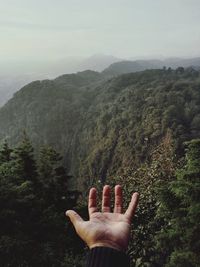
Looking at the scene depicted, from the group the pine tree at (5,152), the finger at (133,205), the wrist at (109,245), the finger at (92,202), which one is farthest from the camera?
the pine tree at (5,152)

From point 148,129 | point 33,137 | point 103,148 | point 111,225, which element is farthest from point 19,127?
point 111,225

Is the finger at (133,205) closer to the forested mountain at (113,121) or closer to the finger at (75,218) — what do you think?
the finger at (75,218)

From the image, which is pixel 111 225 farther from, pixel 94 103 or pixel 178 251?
pixel 94 103

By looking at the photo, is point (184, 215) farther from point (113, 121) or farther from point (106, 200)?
point (113, 121)

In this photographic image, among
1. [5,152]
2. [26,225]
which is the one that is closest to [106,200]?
[26,225]

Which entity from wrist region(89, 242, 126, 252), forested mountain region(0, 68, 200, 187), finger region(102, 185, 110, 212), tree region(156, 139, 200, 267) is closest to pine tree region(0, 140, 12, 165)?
tree region(156, 139, 200, 267)

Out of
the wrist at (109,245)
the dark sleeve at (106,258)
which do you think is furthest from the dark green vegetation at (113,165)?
the dark sleeve at (106,258)
